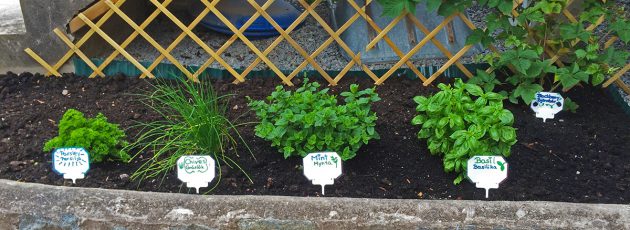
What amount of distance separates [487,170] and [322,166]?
21.4 inches

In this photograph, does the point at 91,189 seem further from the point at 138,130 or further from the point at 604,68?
the point at 604,68

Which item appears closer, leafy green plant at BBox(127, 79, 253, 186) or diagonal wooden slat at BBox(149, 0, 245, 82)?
leafy green plant at BBox(127, 79, 253, 186)

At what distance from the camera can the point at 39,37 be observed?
Result: 3.33 metres

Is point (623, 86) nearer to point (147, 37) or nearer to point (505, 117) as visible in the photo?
point (505, 117)

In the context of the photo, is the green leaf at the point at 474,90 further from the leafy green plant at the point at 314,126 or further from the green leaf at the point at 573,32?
the green leaf at the point at 573,32

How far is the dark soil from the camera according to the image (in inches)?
98.3

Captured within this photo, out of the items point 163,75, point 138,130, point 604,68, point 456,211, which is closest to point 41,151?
point 138,130

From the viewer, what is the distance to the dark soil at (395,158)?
8.19 feet

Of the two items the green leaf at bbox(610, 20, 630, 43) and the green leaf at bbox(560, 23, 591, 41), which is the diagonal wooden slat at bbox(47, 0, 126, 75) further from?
the green leaf at bbox(610, 20, 630, 43)

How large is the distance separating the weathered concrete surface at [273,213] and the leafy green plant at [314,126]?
30cm

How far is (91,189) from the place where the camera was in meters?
2.33

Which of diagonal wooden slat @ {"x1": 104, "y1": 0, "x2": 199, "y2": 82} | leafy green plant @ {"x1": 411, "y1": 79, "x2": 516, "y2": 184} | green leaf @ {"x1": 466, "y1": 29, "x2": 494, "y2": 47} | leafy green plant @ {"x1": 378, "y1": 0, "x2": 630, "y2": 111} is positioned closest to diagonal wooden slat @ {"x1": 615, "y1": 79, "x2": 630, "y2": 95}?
leafy green plant @ {"x1": 378, "y1": 0, "x2": 630, "y2": 111}

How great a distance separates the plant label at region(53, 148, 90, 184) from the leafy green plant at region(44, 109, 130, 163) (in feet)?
0.14

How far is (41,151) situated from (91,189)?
509 mm
